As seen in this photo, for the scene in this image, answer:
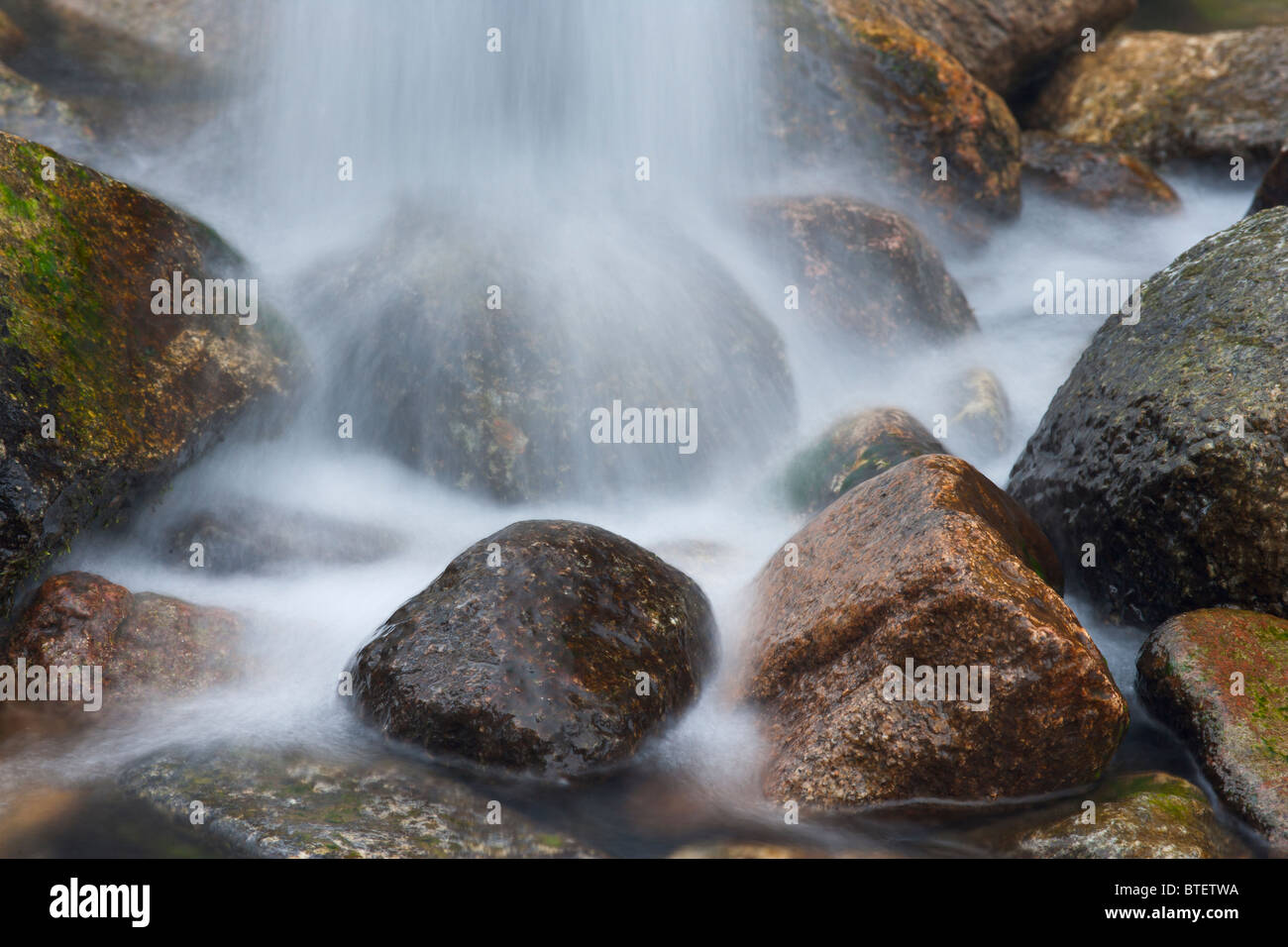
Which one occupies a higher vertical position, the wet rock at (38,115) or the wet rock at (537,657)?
the wet rock at (38,115)

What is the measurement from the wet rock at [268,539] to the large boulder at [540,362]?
88 cm

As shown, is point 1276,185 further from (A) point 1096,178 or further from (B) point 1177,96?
(B) point 1177,96

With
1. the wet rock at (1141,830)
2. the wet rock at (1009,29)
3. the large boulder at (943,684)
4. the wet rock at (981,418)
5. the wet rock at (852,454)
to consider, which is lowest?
the wet rock at (1141,830)

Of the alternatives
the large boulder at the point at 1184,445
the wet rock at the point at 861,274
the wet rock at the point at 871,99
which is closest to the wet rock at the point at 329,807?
the large boulder at the point at 1184,445

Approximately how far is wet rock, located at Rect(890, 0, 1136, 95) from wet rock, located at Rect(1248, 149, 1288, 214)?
5.04 metres

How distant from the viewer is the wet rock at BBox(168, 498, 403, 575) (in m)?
6.47

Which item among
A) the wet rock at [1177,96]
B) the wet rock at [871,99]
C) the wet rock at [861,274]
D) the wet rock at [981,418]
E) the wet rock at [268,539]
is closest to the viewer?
the wet rock at [268,539]

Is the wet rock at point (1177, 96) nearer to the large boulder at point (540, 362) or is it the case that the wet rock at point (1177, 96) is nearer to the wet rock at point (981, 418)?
the wet rock at point (981, 418)

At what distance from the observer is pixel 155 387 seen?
6.28m

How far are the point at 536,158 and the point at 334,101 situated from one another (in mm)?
2130

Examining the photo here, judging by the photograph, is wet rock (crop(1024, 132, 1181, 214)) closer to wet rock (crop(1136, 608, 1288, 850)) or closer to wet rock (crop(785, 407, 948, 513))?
wet rock (crop(785, 407, 948, 513))

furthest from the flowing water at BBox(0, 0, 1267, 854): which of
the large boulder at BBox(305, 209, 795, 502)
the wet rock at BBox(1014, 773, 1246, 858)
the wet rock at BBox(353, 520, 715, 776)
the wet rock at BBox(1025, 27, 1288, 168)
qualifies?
the wet rock at BBox(1025, 27, 1288, 168)

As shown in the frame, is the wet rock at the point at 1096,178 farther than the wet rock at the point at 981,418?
Yes

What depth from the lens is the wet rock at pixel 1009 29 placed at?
12977 millimetres
